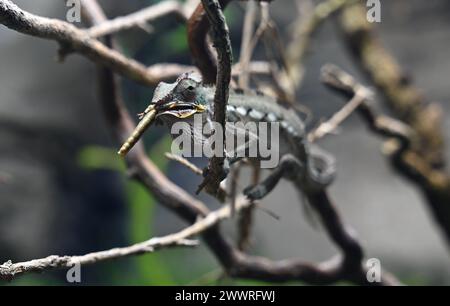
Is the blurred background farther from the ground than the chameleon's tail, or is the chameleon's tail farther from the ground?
the blurred background

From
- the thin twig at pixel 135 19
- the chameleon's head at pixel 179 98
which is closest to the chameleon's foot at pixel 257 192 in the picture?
the chameleon's head at pixel 179 98

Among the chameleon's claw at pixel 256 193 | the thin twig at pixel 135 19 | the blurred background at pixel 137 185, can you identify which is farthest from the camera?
the blurred background at pixel 137 185

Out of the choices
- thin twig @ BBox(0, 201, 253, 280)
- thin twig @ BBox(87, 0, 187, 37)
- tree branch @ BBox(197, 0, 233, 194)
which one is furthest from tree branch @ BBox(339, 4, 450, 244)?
tree branch @ BBox(197, 0, 233, 194)

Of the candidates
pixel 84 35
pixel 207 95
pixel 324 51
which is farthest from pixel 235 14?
pixel 207 95

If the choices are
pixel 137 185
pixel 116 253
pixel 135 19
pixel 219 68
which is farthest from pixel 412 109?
pixel 219 68

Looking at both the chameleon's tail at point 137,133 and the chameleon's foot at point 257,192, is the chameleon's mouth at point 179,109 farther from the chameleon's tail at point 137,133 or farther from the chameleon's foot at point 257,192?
the chameleon's foot at point 257,192

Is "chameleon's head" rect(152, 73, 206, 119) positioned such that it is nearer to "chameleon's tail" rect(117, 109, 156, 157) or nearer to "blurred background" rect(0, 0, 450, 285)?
"chameleon's tail" rect(117, 109, 156, 157)

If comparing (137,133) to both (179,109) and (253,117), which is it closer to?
(179,109)
